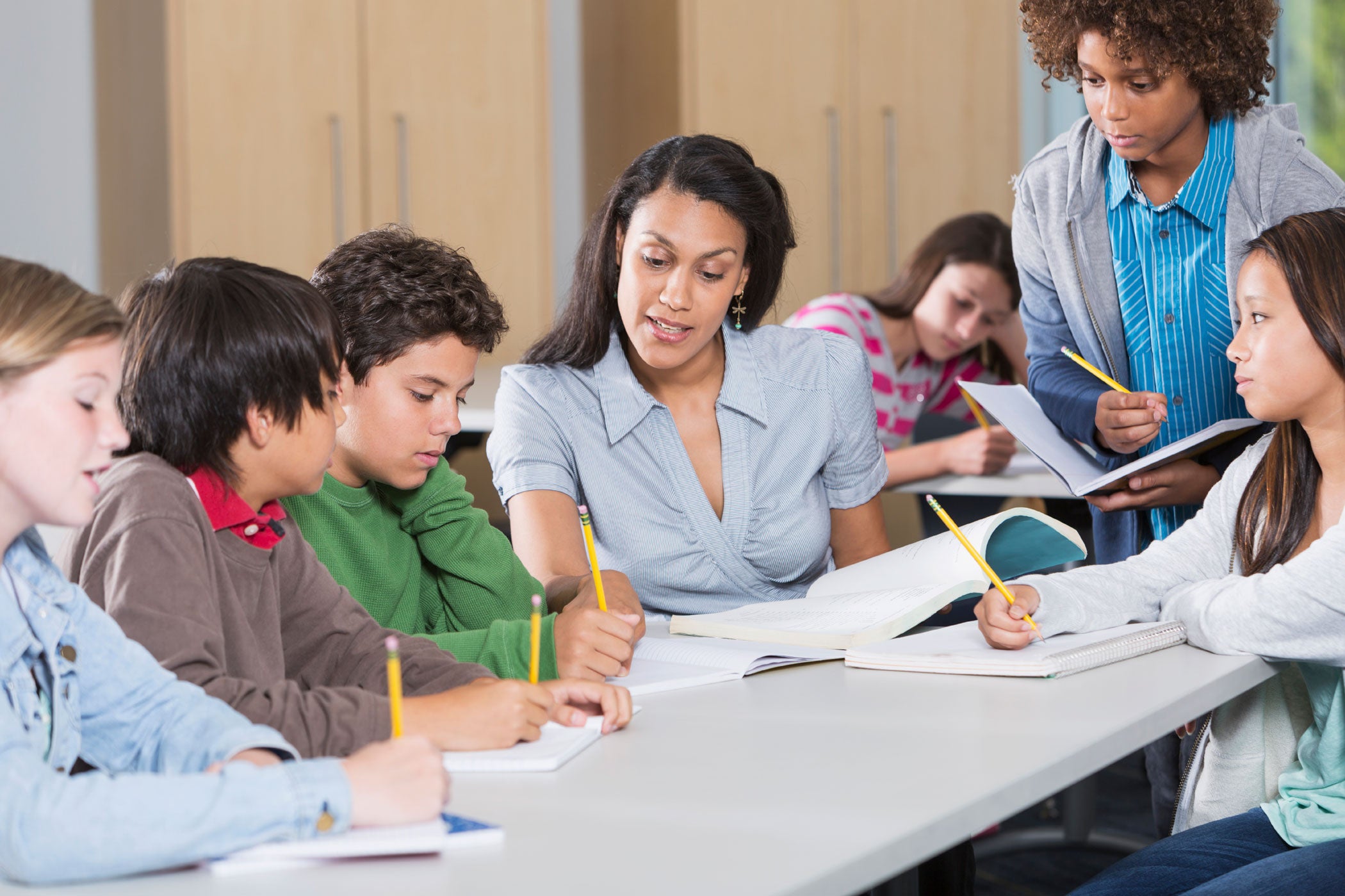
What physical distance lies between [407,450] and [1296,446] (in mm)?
952

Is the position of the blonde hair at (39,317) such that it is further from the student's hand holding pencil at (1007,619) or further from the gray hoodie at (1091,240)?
the gray hoodie at (1091,240)

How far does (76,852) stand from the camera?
2.30 feet

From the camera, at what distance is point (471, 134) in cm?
381

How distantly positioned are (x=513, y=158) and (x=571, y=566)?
2.51 meters

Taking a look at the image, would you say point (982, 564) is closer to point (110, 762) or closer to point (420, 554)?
point (420, 554)

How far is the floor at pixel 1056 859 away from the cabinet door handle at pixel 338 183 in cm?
224

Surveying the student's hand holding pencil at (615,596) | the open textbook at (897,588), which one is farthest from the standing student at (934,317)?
the student's hand holding pencil at (615,596)

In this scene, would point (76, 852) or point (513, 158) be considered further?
point (513, 158)

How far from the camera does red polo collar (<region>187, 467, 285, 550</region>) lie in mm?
1047

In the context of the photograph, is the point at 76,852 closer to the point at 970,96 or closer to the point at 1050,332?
the point at 1050,332

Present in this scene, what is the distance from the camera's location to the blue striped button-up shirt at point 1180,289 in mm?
1740

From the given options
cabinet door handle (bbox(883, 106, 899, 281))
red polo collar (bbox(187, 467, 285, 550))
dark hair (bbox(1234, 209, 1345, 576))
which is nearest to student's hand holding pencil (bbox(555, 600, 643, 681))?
red polo collar (bbox(187, 467, 285, 550))

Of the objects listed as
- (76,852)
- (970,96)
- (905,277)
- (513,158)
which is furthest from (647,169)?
(970,96)

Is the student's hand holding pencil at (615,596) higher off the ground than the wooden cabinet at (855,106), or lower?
lower
